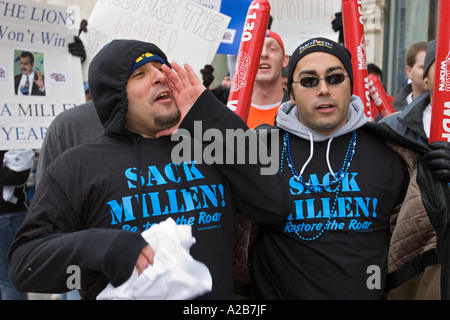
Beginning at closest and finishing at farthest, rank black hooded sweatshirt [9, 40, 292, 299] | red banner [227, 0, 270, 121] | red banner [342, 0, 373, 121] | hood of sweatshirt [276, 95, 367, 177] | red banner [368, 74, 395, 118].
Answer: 1. black hooded sweatshirt [9, 40, 292, 299]
2. hood of sweatshirt [276, 95, 367, 177]
3. red banner [227, 0, 270, 121]
4. red banner [342, 0, 373, 121]
5. red banner [368, 74, 395, 118]

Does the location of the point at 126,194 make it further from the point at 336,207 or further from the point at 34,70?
the point at 34,70

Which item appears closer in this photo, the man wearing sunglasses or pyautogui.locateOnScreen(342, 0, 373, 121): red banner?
the man wearing sunglasses

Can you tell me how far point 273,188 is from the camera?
5.85 ft

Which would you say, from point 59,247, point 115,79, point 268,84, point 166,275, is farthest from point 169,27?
point 166,275

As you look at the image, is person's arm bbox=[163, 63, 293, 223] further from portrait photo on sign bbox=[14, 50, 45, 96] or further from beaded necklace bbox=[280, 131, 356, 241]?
portrait photo on sign bbox=[14, 50, 45, 96]

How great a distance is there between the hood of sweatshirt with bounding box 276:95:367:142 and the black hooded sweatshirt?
0.40 meters

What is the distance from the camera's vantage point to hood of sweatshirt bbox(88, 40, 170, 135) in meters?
1.80

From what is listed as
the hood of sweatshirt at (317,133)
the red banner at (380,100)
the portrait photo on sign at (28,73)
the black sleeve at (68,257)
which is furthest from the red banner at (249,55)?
the portrait photo on sign at (28,73)

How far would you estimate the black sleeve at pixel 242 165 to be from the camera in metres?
1.77

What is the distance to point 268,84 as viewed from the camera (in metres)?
3.42

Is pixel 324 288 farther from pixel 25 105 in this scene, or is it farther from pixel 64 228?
pixel 25 105

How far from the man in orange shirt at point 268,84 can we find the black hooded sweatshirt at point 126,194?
1532 mm

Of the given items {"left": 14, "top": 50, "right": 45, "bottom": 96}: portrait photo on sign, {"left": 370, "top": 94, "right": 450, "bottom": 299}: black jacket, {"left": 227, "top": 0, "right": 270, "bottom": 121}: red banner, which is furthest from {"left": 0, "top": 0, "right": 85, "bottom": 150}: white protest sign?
{"left": 370, "top": 94, "right": 450, "bottom": 299}: black jacket

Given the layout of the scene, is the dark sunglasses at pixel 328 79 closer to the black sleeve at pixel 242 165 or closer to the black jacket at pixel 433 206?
the black jacket at pixel 433 206
